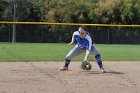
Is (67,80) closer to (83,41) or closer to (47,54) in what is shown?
(83,41)

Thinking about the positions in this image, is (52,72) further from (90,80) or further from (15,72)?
(90,80)

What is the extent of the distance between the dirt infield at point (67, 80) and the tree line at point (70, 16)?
23.4 meters

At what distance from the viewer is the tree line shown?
39.5m

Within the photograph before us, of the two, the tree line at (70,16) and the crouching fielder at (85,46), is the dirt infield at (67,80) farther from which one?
the tree line at (70,16)

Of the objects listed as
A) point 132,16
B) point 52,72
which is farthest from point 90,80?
point 132,16

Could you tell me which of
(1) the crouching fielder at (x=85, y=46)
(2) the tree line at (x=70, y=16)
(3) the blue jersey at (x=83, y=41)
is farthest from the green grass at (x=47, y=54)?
(2) the tree line at (x=70, y=16)

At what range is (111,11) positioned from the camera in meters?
45.7

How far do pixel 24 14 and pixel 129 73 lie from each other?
110ft

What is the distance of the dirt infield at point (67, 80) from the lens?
10586 mm

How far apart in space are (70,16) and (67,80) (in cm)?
3408

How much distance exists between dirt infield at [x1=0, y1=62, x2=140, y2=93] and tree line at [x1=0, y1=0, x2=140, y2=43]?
2336 centimetres

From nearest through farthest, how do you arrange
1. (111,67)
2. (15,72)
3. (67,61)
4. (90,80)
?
(90,80) → (15,72) → (67,61) → (111,67)

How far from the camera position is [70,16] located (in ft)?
152

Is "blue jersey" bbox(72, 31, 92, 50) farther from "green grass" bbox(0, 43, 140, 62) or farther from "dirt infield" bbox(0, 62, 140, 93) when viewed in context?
Answer: "green grass" bbox(0, 43, 140, 62)
